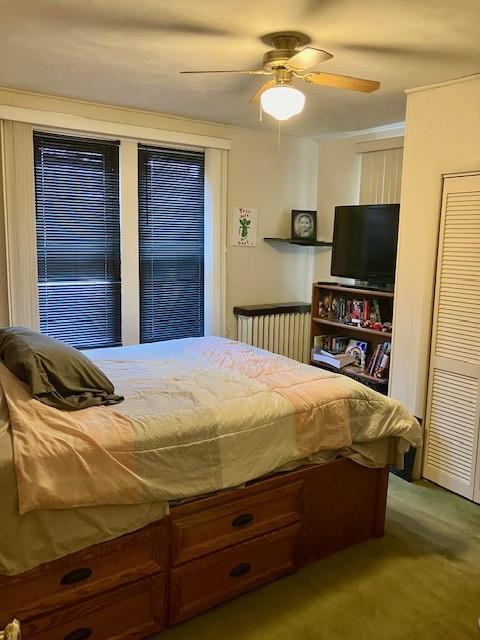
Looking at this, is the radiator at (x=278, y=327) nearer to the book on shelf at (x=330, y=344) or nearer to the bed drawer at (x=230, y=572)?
the book on shelf at (x=330, y=344)

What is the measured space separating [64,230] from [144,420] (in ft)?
6.93

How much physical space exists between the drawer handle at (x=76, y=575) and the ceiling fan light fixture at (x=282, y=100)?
1999mm

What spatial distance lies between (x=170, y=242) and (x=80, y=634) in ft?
9.47

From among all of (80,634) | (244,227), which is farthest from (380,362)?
(80,634)

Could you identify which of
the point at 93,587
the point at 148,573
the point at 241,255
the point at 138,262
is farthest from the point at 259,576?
the point at 241,255

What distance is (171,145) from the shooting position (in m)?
4.00

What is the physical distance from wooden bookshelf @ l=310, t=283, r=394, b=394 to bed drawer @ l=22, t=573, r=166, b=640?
2.26 m

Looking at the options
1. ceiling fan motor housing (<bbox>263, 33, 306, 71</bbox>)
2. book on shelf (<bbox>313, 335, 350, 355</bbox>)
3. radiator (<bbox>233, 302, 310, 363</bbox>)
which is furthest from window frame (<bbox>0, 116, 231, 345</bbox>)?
ceiling fan motor housing (<bbox>263, 33, 306, 71</bbox>)

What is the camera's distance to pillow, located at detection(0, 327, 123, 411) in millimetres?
2041

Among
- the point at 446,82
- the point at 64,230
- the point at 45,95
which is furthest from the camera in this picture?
the point at 64,230

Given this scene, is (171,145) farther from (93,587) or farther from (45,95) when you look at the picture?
(93,587)

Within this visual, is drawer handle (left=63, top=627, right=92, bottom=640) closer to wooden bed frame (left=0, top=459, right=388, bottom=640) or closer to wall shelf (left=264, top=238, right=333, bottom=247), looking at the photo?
wooden bed frame (left=0, top=459, right=388, bottom=640)

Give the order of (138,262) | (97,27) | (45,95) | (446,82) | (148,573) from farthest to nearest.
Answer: (138,262) → (45,95) → (446,82) → (97,27) → (148,573)

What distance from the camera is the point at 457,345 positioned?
3.10 metres
